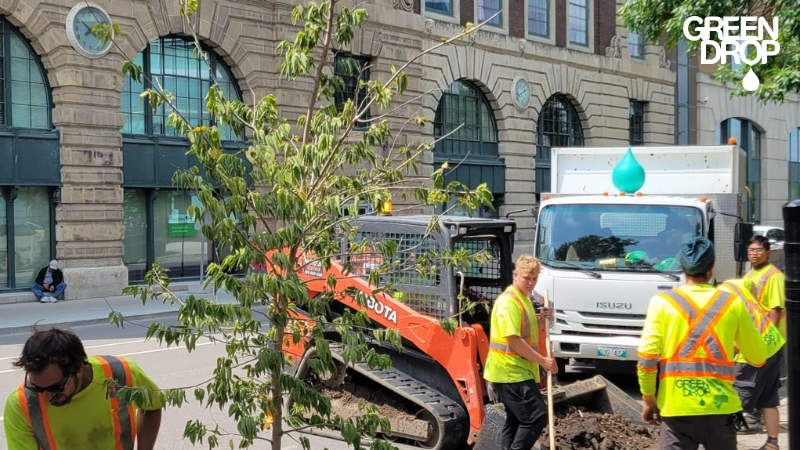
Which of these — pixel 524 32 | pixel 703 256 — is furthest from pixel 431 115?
pixel 703 256

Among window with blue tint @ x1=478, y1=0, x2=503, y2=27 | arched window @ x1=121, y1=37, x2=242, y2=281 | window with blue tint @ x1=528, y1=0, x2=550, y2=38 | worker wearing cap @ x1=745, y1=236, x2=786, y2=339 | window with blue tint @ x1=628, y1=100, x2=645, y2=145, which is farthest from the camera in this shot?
window with blue tint @ x1=628, y1=100, x2=645, y2=145

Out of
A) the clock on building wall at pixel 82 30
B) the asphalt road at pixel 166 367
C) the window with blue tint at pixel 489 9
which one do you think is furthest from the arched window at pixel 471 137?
the asphalt road at pixel 166 367

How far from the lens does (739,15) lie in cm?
1585

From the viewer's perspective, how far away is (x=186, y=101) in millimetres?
21844

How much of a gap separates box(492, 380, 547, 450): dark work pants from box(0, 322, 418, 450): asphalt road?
212 centimetres

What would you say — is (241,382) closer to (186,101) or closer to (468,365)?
(468,365)

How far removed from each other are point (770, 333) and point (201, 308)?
4.75m

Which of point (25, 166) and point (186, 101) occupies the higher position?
point (186, 101)

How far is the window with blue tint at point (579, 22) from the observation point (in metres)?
34.1

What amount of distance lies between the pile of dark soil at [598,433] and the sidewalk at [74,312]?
35.5 feet

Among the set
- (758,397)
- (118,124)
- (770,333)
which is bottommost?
(758,397)

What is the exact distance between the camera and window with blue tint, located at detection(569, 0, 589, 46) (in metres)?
34.1

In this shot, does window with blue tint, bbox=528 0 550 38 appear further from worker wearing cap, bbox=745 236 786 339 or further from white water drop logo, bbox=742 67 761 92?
worker wearing cap, bbox=745 236 786 339

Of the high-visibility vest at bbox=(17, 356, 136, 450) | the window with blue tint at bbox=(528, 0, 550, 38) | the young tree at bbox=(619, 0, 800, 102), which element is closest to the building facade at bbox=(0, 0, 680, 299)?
the window with blue tint at bbox=(528, 0, 550, 38)
